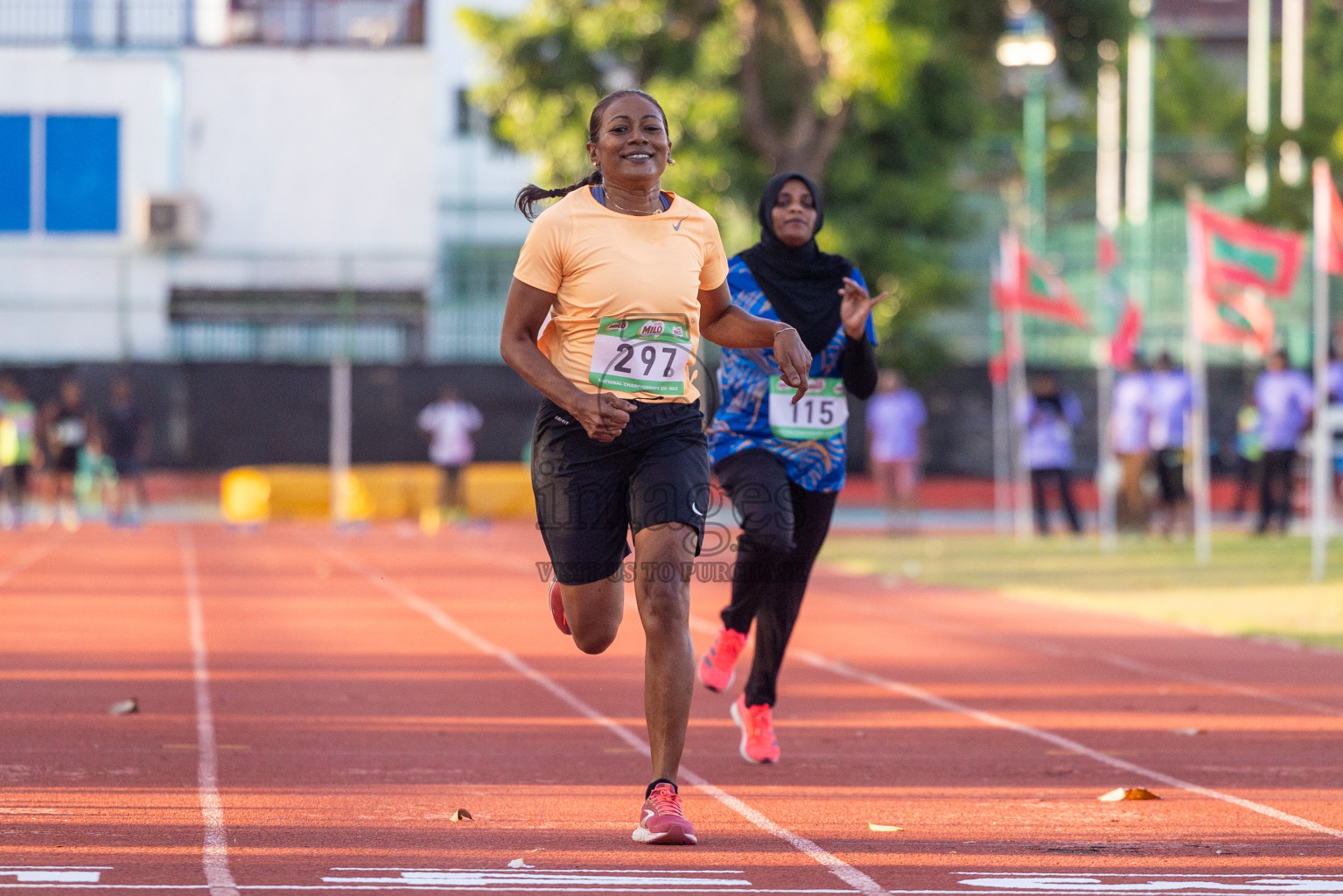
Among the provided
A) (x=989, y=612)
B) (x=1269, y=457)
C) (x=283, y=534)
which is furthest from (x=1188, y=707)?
(x=283, y=534)

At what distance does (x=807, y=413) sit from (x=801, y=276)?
20.2 inches

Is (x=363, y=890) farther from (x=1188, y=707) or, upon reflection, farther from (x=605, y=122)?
(x=1188, y=707)

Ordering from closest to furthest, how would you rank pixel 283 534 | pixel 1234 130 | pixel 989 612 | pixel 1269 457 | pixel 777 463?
pixel 777 463, pixel 989 612, pixel 1269 457, pixel 283 534, pixel 1234 130

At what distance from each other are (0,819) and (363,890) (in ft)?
4.93

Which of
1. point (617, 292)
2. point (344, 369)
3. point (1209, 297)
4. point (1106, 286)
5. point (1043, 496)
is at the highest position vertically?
point (1106, 286)

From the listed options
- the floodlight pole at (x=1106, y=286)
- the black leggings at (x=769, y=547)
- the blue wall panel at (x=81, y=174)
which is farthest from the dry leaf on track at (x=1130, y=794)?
the blue wall panel at (x=81, y=174)

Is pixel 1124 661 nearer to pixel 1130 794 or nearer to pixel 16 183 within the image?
pixel 1130 794

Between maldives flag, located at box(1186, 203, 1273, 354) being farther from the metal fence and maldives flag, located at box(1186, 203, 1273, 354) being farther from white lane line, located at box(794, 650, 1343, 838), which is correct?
the metal fence

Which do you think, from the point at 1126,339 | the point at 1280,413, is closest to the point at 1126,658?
the point at 1280,413

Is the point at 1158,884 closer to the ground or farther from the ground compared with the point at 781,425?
closer to the ground

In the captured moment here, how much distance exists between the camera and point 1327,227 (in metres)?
16.4

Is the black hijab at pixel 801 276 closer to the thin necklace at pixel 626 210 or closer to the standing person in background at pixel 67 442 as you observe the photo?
the thin necklace at pixel 626 210

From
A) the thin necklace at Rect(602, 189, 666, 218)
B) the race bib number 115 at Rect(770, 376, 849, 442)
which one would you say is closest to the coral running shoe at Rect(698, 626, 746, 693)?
the race bib number 115 at Rect(770, 376, 849, 442)

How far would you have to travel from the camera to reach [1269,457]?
22.2 meters
